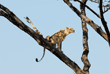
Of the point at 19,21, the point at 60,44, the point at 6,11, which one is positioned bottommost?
the point at 19,21

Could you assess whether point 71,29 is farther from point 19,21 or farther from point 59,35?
point 19,21

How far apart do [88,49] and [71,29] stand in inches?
117

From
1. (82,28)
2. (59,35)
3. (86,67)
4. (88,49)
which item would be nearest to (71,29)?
(59,35)

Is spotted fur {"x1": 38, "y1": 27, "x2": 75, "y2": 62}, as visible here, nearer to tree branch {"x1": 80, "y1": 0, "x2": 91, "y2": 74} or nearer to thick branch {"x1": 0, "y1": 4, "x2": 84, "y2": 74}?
tree branch {"x1": 80, "y1": 0, "x2": 91, "y2": 74}

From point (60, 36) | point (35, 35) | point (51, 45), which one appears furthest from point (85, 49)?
point (60, 36)

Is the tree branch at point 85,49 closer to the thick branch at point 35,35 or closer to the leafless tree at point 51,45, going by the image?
the leafless tree at point 51,45

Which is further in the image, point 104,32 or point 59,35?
point 59,35

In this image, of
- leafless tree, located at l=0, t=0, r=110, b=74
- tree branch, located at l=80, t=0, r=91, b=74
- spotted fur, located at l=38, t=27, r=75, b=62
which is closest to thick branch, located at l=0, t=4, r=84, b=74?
leafless tree, located at l=0, t=0, r=110, b=74

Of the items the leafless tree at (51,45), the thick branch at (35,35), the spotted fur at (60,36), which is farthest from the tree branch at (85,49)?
the spotted fur at (60,36)

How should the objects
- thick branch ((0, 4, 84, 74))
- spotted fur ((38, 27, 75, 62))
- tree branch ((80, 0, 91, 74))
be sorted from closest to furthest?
1. thick branch ((0, 4, 84, 74))
2. tree branch ((80, 0, 91, 74))
3. spotted fur ((38, 27, 75, 62))

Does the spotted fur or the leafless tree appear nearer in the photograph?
the leafless tree

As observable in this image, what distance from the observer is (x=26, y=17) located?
520 cm

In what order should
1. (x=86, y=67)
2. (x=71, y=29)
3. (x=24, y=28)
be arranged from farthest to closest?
(x=71, y=29), (x=86, y=67), (x=24, y=28)

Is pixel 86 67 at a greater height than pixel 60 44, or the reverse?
pixel 60 44
